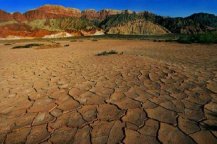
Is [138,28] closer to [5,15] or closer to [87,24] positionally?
[87,24]

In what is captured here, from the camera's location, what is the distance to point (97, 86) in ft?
14.9

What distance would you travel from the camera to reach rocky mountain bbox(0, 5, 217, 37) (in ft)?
297

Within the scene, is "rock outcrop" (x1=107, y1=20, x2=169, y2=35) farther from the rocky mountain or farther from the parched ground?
the parched ground

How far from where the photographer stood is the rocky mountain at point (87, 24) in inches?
3568

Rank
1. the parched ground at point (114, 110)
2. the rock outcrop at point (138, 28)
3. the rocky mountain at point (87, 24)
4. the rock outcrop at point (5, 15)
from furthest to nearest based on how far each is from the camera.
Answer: the rock outcrop at point (5, 15) → the rock outcrop at point (138, 28) → the rocky mountain at point (87, 24) → the parched ground at point (114, 110)

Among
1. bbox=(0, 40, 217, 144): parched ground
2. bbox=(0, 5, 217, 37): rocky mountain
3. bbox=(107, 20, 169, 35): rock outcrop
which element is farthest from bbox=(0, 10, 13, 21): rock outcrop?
bbox=(0, 40, 217, 144): parched ground

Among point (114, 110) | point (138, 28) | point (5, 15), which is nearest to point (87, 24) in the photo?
point (138, 28)

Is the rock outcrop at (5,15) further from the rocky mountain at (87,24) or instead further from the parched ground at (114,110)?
the parched ground at (114,110)

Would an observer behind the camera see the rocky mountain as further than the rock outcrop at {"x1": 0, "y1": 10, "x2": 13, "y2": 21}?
No

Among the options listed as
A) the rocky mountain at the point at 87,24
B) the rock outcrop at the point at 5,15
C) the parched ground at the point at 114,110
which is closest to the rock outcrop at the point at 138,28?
the rocky mountain at the point at 87,24

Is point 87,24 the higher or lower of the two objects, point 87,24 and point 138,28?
the higher

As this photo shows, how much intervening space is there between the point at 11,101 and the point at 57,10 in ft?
637

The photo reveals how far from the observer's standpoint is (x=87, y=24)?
10800 centimetres

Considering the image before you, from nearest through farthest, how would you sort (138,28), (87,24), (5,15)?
(87,24) < (138,28) < (5,15)
